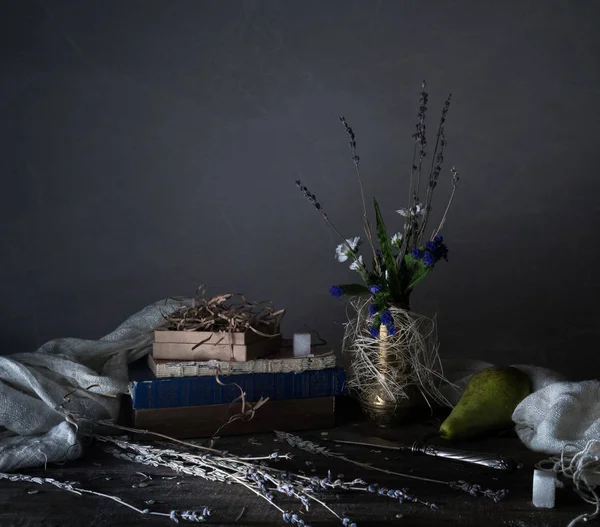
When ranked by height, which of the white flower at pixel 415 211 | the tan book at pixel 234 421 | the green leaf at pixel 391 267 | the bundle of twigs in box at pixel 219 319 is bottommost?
the tan book at pixel 234 421

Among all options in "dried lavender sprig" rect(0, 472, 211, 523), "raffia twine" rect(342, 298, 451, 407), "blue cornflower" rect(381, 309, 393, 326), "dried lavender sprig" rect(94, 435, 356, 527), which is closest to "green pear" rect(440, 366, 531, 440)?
"raffia twine" rect(342, 298, 451, 407)

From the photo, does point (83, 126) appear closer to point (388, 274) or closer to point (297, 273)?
point (297, 273)

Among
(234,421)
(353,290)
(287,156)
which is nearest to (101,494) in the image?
(234,421)

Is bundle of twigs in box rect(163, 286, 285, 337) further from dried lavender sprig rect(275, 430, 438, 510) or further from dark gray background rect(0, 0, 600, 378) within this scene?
dark gray background rect(0, 0, 600, 378)

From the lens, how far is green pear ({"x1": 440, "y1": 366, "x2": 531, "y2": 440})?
4.13 ft

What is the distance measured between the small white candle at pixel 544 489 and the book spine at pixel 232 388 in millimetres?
436

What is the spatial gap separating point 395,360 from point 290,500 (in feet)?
1.37

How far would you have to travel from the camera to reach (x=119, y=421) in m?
1.36

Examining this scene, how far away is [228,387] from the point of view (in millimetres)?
1277

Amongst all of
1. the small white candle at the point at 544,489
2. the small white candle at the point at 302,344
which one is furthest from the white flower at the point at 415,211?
the small white candle at the point at 544,489

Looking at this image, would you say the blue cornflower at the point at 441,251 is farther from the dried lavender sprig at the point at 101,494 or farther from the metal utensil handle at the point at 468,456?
the dried lavender sprig at the point at 101,494

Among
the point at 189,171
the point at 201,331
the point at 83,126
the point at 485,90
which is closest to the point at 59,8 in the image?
the point at 83,126

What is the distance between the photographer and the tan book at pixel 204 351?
129cm

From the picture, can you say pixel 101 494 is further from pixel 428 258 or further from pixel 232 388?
pixel 428 258
